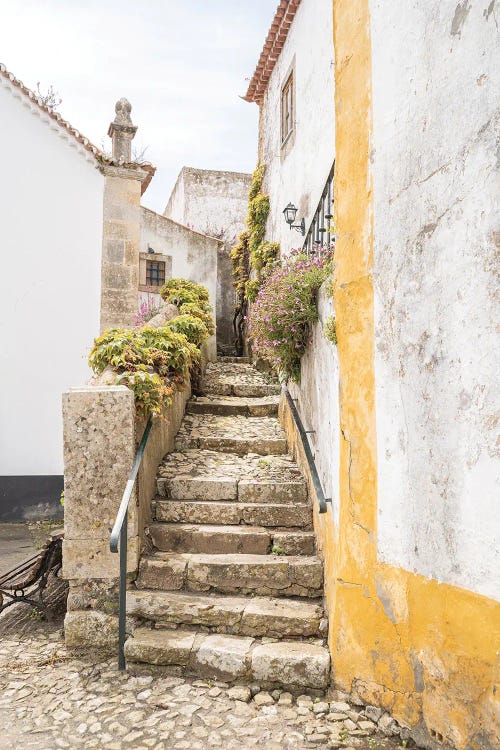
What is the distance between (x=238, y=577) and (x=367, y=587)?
51.0 inches

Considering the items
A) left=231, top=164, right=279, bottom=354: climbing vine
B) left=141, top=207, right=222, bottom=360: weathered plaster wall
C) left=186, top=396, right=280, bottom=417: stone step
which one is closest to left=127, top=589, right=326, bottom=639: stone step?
left=186, top=396, right=280, bottom=417: stone step

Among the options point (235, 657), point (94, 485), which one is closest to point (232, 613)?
point (235, 657)

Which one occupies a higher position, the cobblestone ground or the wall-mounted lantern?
the wall-mounted lantern

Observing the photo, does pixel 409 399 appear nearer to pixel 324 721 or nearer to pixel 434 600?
pixel 434 600

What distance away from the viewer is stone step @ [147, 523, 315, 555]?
4.68 m

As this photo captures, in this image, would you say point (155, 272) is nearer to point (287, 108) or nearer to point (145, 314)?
point (145, 314)

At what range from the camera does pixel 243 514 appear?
195 inches

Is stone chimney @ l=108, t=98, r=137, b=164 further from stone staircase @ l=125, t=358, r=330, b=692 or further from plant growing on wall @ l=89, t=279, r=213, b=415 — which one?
stone staircase @ l=125, t=358, r=330, b=692

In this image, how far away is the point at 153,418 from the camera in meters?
4.87

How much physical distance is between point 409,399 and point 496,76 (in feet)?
5.31

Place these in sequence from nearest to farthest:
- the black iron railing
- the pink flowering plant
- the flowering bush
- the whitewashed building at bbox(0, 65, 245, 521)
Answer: the pink flowering plant, the black iron railing, the whitewashed building at bbox(0, 65, 245, 521), the flowering bush

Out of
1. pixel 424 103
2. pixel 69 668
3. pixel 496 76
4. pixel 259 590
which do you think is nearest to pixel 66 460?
pixel 69 668

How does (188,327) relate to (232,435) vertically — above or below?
above

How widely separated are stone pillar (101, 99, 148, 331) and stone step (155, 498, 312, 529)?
5.31 m
